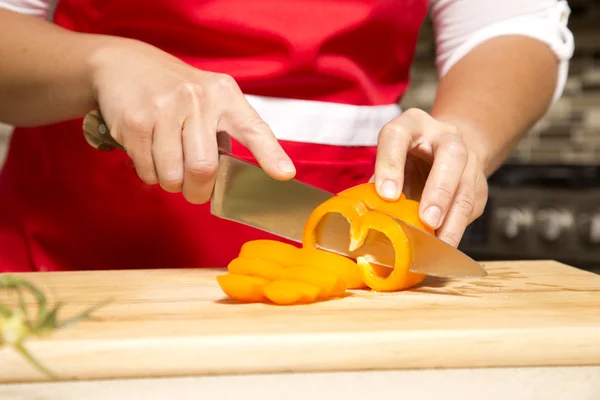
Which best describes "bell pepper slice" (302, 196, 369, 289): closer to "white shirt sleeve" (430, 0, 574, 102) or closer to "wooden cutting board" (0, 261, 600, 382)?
"wooden cutting board" (0, 261, 600, 382)

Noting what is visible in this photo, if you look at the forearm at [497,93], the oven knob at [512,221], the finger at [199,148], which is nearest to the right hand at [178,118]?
the finger at [199,148]

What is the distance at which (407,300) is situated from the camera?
3.14 feet

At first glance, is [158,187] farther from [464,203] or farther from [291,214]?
[464,203]

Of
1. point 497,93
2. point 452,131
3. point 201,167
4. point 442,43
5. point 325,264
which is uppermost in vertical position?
point 442,43

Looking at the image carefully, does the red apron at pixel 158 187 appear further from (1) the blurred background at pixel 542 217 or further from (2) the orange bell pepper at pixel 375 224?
(1) the blurred background at pixel 542 217

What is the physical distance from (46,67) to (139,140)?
21 centimetres

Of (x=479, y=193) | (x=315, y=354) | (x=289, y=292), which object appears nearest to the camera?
(x=315, y=354)

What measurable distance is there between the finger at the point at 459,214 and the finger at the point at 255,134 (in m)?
0.27

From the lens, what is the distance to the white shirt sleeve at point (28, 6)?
1240 mm

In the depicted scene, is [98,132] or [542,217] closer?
A: [98,132]

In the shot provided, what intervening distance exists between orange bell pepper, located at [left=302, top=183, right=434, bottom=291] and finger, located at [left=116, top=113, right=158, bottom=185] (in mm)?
238

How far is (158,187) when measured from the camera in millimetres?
1284

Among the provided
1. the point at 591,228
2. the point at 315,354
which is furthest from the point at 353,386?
the point at 591,228

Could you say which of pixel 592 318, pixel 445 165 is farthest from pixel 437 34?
pixel 592 318
